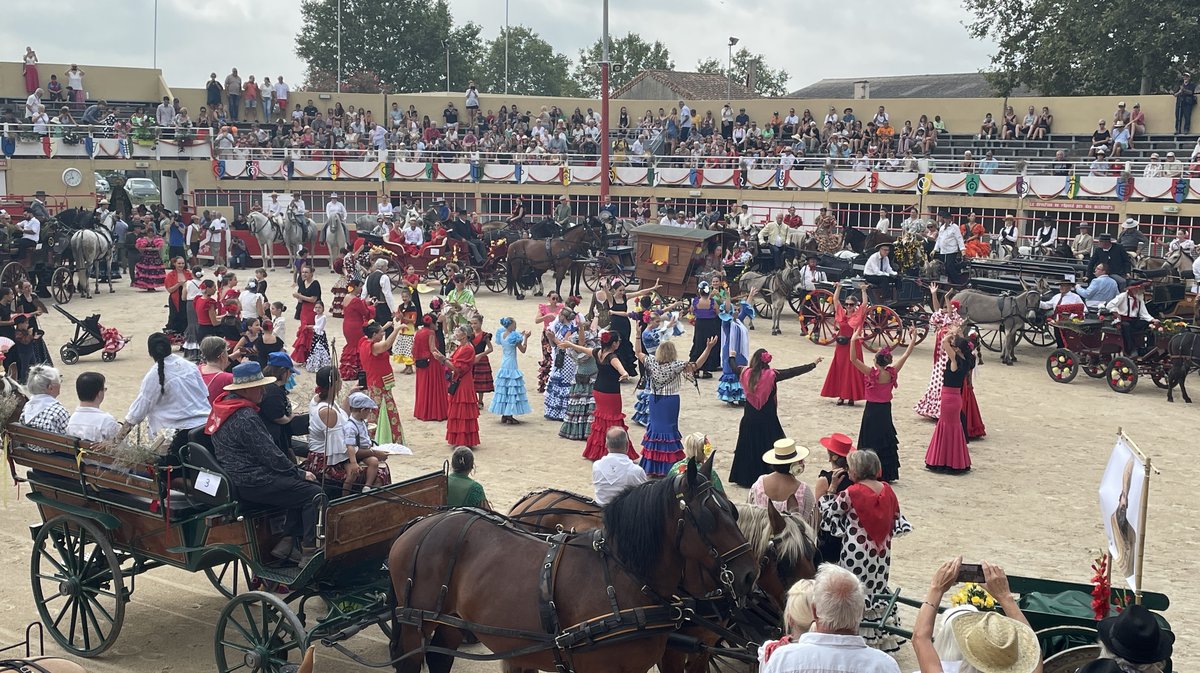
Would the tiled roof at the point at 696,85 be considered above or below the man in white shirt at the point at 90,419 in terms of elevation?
above

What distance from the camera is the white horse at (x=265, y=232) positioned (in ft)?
97.3

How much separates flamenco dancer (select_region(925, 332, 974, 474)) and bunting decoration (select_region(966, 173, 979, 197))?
1800 centimetres

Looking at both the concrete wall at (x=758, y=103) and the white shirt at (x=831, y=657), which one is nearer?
the white shirt at (x=831, y=657)

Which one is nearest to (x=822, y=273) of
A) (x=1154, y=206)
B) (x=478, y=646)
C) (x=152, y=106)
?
(x=1154, y=206)

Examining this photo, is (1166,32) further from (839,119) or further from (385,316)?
(385,316)

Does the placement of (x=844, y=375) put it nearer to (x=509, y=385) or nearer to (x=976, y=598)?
(x=509, y=385)

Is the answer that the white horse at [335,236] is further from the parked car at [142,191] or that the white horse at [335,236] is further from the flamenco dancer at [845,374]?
the flamenco dancer at [845,374]

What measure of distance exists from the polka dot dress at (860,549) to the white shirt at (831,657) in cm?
297

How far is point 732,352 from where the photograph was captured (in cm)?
1588

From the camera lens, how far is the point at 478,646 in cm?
795

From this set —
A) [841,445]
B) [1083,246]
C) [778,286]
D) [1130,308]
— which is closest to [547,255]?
[778,286]


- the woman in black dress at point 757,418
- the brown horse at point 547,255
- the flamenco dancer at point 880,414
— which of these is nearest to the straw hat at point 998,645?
the woman in black dress at point 757,418

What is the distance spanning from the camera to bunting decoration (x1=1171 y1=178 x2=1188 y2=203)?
25.7 m

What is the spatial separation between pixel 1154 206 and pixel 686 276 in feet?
39.6
